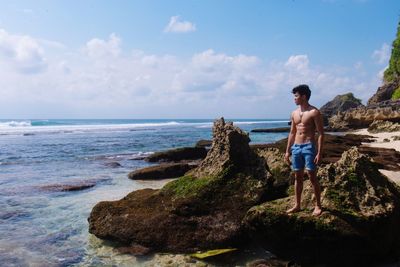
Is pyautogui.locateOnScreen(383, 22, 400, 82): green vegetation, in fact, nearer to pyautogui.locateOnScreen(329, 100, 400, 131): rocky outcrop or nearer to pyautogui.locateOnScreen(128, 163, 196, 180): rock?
pyautogui.locateOnScreen(329, 100, 400, 131): rocky outcrop

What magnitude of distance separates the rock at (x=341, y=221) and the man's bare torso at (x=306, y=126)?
1025 millimetres

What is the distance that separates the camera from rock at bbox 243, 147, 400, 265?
6293 mm

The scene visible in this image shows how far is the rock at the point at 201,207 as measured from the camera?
7.71 m

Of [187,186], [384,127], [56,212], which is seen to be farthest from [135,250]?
[384,127]

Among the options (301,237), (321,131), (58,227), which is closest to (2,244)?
(58,227)

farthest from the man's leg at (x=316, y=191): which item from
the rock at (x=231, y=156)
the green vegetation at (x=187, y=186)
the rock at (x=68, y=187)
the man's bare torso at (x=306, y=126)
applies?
the rock at (x=68, y=187)

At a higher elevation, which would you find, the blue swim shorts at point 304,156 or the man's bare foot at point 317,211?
the blue swim shorts at point 304,156

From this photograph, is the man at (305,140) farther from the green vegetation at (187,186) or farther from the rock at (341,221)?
the green vegetation at (187,186)

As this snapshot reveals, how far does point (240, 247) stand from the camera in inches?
299

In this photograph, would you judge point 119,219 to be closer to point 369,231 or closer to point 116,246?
point 116,246

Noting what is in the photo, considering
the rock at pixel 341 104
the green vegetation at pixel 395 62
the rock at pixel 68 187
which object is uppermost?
the green vegetation at pixel 395 62

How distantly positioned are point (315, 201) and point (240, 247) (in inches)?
68.3

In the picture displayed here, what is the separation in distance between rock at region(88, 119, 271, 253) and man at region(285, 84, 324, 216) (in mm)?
1416

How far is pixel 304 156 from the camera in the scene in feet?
22.2
